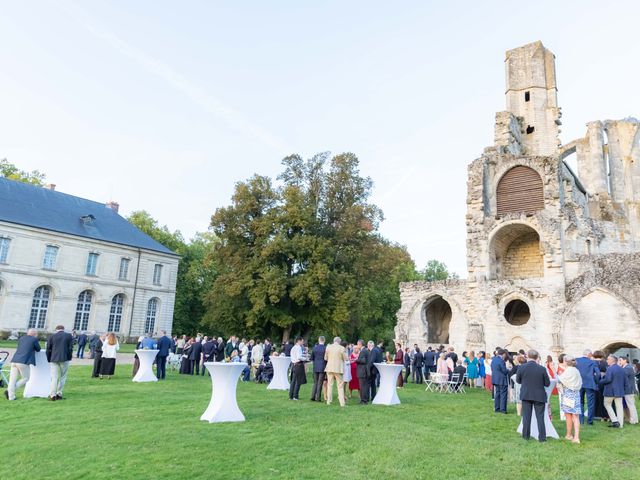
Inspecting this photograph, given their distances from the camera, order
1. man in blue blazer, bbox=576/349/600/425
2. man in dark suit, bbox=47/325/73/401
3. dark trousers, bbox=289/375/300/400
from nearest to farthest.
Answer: man in dark suit, bbox=47/325/73/401, man in blue blazer, bbox=576/349/600/425, dark trousers, bbox=289/375/300/400

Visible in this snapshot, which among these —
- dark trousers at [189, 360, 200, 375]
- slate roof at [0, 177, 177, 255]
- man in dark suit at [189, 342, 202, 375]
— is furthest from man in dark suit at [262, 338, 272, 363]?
slate roof at [0, 177, 177, 255]

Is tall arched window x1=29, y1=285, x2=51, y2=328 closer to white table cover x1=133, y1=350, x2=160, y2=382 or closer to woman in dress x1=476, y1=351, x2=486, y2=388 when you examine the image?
white table cover x1=133, y1=350, x2=160, y2=382

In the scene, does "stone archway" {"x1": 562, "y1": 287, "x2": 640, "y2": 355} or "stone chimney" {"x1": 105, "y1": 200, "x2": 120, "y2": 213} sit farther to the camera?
"stone chimney" {"x1": 105, "y1": 200, "x2": 120, "y2": 213}

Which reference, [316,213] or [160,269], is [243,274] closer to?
[316,213]

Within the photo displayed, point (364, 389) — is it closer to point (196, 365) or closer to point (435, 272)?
point (196, 365)

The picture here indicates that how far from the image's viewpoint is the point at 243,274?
82.3ft

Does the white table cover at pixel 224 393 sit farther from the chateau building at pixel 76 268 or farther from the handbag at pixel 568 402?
the chateau building at pixel 76 268

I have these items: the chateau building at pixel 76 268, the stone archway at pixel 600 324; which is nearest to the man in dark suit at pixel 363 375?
the stone archway at pixel 600 324

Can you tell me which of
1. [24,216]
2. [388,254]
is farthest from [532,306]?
[24,216]

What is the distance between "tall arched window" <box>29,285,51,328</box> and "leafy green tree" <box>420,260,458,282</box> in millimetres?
40438

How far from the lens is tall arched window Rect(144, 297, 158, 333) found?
37125 millimetres

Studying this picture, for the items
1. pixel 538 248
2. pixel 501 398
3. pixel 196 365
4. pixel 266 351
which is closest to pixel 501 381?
pixel 501 398

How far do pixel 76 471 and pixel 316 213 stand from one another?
23.4m

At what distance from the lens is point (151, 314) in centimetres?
3734
